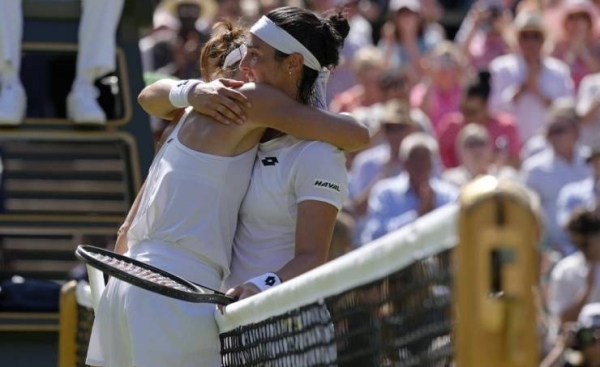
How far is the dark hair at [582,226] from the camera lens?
27.3 feet

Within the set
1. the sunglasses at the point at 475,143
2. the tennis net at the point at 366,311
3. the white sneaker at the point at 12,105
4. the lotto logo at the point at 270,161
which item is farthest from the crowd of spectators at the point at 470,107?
the tennis net at the point at 366,311

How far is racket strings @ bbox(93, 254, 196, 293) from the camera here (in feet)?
13.1

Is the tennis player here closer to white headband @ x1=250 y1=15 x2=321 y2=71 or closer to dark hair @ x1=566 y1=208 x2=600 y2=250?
white headband @ x1=250 y1=15 x2=321 y2=71

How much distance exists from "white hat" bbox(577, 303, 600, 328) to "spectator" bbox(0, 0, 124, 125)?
272cm

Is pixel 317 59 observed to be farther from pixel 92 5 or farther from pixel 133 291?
pixel 92 5

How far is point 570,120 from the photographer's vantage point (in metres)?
9.92

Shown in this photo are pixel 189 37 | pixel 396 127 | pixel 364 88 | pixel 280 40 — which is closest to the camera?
pixel 280 40

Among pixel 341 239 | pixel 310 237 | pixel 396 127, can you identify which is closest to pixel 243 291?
pixel 310 237

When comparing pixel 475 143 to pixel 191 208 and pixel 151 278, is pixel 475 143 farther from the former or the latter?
pixel 151 278

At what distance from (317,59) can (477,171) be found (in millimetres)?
5404

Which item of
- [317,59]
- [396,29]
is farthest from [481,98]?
[317,59]

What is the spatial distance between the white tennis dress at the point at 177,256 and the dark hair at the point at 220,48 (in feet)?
1.36

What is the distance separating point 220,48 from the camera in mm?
4707

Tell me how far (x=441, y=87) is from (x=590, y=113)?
4.73 ft
